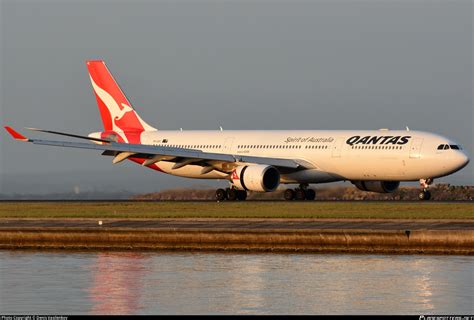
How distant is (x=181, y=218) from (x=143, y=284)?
16.4 metres

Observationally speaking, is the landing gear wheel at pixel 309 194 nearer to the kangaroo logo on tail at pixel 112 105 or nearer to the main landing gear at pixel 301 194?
A: the main landing gear at pixel 301 194

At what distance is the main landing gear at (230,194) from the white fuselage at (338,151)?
2259 mm

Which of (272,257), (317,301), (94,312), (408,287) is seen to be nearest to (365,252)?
(272,257)

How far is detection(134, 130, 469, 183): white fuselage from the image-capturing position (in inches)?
2243

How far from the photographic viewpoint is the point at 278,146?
206ft

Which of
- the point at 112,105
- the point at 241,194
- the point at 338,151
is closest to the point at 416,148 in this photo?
the point at 338,151

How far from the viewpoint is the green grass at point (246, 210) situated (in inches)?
1725

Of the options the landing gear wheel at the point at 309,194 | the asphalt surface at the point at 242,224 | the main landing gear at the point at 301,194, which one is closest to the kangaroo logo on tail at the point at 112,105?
the main landing gear at the point at 301,194

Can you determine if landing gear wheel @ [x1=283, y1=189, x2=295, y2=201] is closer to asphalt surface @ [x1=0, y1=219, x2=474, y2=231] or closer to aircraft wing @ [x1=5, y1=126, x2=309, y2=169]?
aircraft wing @ [x1=5, y1=126, x2=309, y2=169]

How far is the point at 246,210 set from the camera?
4859 cm

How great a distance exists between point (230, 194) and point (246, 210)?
1290 centimetres

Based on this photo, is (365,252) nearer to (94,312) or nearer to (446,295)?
(446,295)

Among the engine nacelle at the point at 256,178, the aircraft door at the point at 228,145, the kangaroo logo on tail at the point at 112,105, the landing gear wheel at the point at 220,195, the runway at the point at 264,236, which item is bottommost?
the runway at the point at 264,236

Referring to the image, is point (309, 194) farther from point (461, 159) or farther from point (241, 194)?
point (461, 159)
